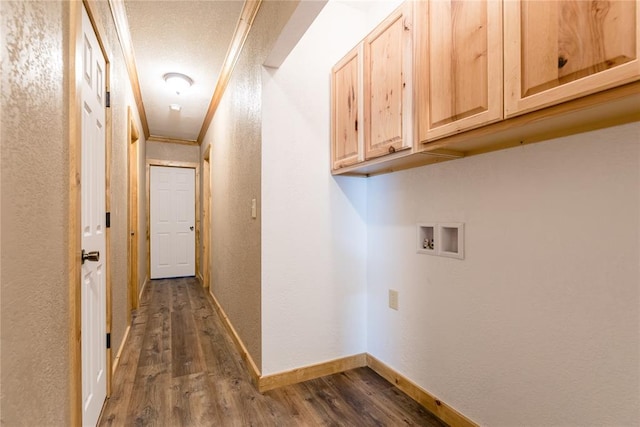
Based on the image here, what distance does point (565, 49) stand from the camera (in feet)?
3.02

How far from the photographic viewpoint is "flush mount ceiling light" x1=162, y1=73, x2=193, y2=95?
3014 mm

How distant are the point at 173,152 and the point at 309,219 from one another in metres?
4.13

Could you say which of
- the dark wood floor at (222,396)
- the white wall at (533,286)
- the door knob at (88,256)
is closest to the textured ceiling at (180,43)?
the door knob at (88,256)

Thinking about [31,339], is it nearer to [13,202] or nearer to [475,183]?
[13,202]

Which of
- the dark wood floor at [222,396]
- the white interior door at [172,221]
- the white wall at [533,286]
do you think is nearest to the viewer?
the white wall at [533,286]

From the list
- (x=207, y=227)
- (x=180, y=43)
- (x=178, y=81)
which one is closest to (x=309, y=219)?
(x=180, y=43)

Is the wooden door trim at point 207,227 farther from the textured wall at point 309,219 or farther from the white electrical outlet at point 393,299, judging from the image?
the white electrical outlet at point 393,299

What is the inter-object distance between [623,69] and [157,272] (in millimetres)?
5785

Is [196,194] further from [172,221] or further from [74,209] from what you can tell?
[74,209]

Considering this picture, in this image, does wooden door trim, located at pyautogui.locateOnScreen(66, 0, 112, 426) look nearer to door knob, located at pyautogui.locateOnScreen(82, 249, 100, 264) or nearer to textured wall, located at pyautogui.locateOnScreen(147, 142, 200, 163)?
door knob, located at pyautogui.locateOnScreen(82, 249, 100, 264)

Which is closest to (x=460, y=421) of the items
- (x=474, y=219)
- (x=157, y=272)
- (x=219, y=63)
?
(x=474, y=219)

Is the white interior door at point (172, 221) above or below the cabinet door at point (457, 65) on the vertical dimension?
below

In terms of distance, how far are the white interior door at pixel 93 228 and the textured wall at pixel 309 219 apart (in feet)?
2.90

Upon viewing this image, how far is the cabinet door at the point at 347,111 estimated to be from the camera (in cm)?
186
